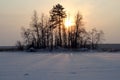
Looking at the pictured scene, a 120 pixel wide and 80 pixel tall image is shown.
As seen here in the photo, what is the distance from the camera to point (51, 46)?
212 feet

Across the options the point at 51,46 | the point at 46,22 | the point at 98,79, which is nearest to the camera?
the point at 98,79

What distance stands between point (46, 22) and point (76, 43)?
7.82 meters

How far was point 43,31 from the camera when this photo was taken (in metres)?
67.1

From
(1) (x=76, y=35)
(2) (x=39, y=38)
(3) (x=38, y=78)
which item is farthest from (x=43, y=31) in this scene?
(3) (x=38, y=78)

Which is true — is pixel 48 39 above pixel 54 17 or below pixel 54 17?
below

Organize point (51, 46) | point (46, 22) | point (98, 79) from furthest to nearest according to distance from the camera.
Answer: point (46, 22) < point (51, 46) < point (98, 79)

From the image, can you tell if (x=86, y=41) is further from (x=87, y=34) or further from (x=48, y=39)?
(x=48, y=39)

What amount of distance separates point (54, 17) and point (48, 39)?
14.5 feet

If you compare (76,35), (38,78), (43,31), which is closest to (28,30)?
(43,31)

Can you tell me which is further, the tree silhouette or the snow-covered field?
the tree silhouette

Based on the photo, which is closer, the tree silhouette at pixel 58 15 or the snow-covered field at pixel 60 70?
the snow-covered field at pixel 60 70

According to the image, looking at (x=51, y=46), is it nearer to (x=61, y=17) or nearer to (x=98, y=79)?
(x=61, y=17)

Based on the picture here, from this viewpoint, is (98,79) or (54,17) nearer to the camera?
(98,79)

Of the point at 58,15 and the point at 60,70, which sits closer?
the point at 60,70
